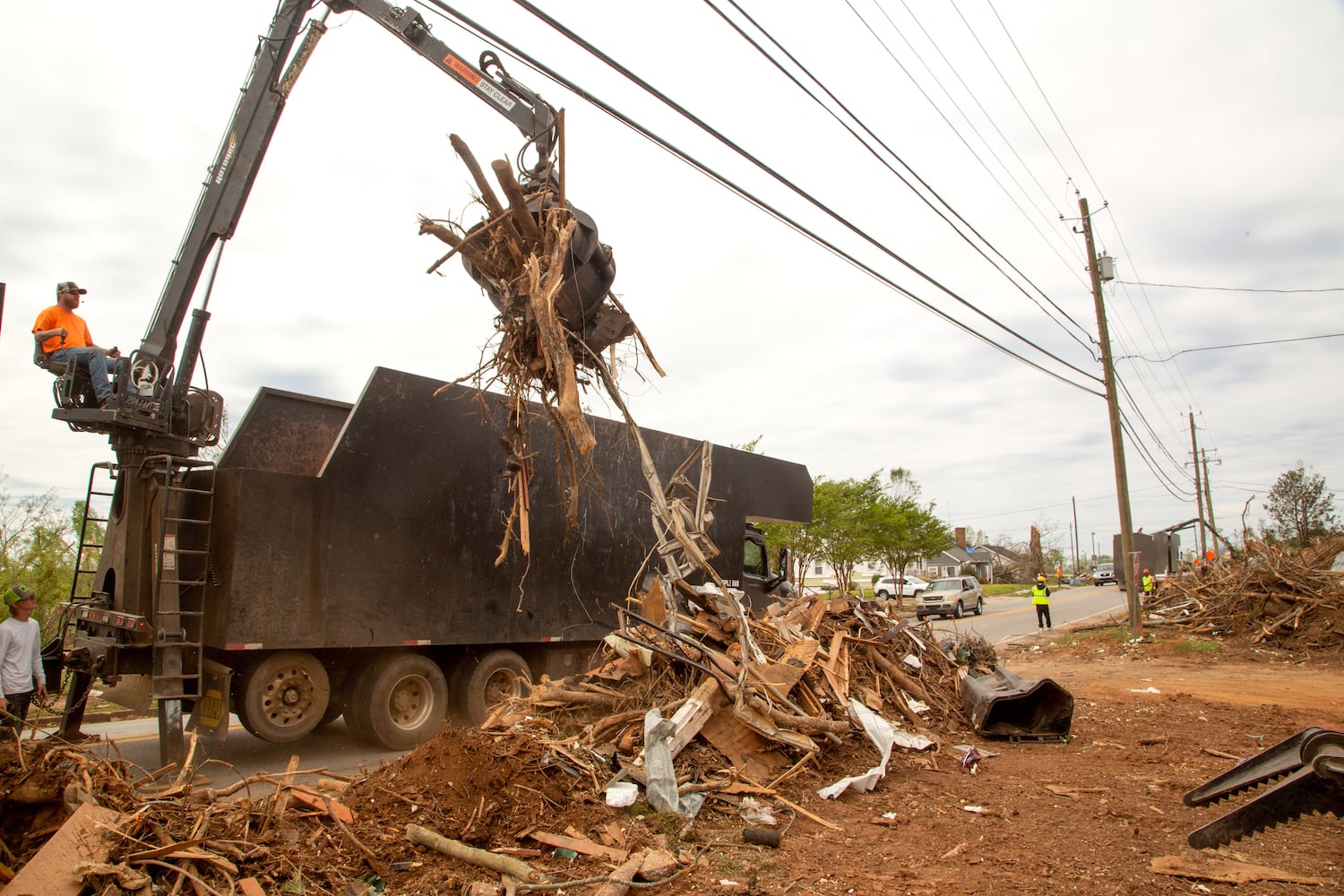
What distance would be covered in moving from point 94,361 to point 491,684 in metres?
4.97

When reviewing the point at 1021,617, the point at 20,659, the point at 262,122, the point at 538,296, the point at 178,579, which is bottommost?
the point at 1021,617

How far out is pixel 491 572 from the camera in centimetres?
888

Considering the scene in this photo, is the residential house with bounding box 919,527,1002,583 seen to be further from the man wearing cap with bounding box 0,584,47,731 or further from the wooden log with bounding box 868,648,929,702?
the man wearing cap with bounding box 0,584,47,731

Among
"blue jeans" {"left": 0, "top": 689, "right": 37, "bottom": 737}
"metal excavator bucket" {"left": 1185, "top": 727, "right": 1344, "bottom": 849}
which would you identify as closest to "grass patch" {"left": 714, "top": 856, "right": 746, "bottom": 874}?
"metal excavator bucket" {"left": 1185, "top": 727, "right": 1344, "bottom": 849}

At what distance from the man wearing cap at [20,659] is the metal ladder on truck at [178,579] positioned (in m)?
1.10

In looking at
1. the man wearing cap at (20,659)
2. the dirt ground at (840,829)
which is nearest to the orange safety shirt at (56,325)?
the man wearing cap at (20,659)

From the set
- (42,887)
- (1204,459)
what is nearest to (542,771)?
(42,887)

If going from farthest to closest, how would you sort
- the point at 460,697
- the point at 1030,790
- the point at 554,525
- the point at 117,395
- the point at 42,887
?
the point at 554,525 < the point at 460,697 < the point at 117,395 < the point at 1030,790 < the point at 42,887

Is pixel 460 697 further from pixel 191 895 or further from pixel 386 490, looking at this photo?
pixel 191 895

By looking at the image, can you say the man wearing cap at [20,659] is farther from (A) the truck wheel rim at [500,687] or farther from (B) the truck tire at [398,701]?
(A) the truck wheel rim at [500,687]

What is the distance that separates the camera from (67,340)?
7.05 m

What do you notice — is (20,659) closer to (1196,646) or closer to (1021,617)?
(1196,646)

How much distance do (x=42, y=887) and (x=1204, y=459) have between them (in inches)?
2378

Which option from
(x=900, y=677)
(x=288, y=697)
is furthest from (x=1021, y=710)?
(x=288, y=697)
